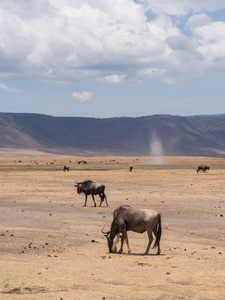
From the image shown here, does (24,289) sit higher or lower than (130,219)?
lower

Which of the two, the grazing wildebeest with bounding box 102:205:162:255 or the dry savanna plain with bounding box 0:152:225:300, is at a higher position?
the grazing wildebeest with bounding box 102:205:162:255

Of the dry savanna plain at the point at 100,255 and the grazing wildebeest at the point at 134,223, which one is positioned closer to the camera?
the dry savanna plain at the point at 100,255

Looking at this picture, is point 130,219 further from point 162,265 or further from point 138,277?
point 138,277

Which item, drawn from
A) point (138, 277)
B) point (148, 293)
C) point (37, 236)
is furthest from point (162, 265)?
point (37, 236)

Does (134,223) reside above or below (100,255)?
above

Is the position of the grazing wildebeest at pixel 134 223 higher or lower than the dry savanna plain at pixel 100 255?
higher

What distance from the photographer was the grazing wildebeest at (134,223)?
16.0 meters

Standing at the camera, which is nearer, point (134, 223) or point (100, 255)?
point (100, 255)

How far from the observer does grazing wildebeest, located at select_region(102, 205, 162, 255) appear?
1595 cm

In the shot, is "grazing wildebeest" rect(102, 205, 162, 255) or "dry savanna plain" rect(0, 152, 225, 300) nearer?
"dry savanna plain" rect(0, 152, 225, 300)

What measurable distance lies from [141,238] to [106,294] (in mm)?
8623

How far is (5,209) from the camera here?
91.0 feet

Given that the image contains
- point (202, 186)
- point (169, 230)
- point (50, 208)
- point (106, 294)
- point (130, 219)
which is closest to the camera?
point (106, 294)

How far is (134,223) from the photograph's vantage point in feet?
53.3
